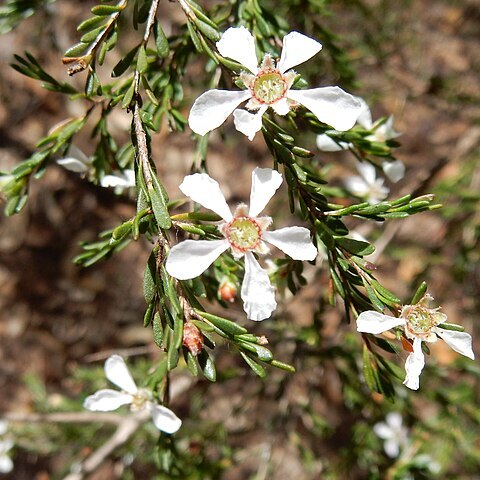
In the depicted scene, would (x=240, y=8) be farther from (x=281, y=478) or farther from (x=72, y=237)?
(x=281, y=478)

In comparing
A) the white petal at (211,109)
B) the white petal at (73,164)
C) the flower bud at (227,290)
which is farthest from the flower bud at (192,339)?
the white petal at (73,164)

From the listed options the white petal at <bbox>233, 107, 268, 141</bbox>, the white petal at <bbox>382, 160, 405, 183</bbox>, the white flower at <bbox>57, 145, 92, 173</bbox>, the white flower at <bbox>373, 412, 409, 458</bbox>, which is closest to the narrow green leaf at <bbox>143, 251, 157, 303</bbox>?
the white petal at <bbox>233, 107, 268, 141</bbox>

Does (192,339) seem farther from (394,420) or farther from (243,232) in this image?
(394,420)

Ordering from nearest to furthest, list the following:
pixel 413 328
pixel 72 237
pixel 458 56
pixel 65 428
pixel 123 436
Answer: pixel 413 328, pixel 123 436, pixel 65 428, pixel 72 237, pixel 458 56

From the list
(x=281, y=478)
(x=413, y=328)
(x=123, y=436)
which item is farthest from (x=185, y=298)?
(x=281, y=478)

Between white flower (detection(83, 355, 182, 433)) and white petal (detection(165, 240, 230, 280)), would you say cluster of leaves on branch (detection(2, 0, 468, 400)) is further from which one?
white flower (detection(83, 355, 182, 433))
